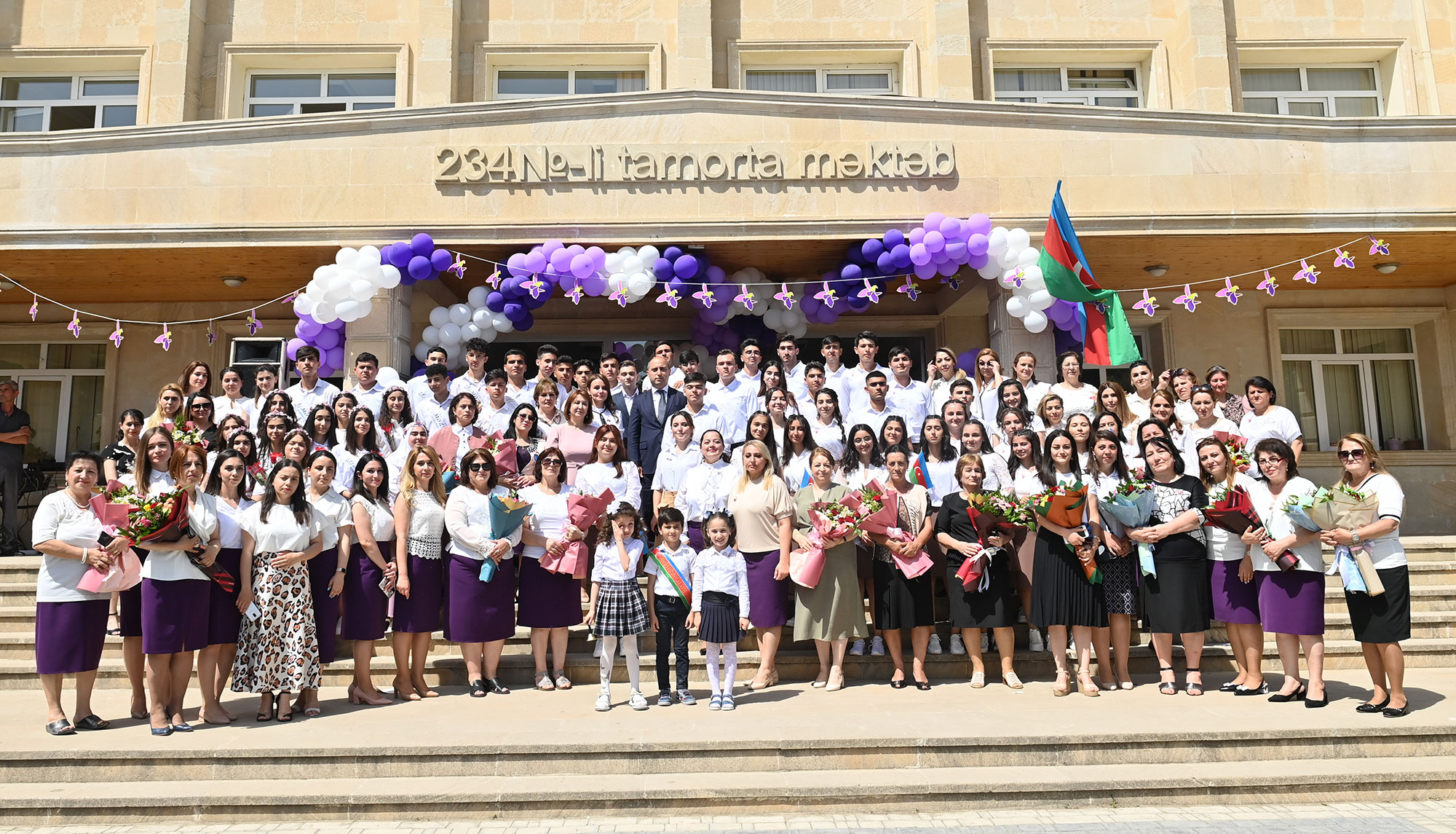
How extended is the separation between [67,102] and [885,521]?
48.2 feet

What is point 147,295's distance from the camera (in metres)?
13.3

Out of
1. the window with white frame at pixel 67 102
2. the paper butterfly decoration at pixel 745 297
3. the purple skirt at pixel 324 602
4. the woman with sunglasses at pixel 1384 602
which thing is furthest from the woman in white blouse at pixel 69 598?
the window with white frame at pixel 67 102

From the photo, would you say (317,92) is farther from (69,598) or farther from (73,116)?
(69,598)

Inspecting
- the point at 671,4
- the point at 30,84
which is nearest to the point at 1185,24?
the point at 671,4

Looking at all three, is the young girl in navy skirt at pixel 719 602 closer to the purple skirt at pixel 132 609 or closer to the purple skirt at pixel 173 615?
the purple skirt at pixel 173 615

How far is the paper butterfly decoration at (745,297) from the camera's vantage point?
36.8 feet

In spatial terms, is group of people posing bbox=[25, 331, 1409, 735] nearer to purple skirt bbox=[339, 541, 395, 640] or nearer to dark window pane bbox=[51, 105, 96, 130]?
purple skirt bbox=[339, 541, 395, 640]

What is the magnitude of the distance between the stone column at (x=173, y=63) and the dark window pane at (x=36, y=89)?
1707 millimetres

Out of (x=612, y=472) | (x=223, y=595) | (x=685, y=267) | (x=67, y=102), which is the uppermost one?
(x=67, y=102)

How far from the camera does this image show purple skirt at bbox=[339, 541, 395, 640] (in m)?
6.98

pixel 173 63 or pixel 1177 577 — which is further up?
pixel 173 63

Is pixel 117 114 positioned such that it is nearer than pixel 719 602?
No

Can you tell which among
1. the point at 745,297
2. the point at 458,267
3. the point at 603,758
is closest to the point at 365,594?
the point at 603,758

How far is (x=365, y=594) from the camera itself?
23.0 feet
